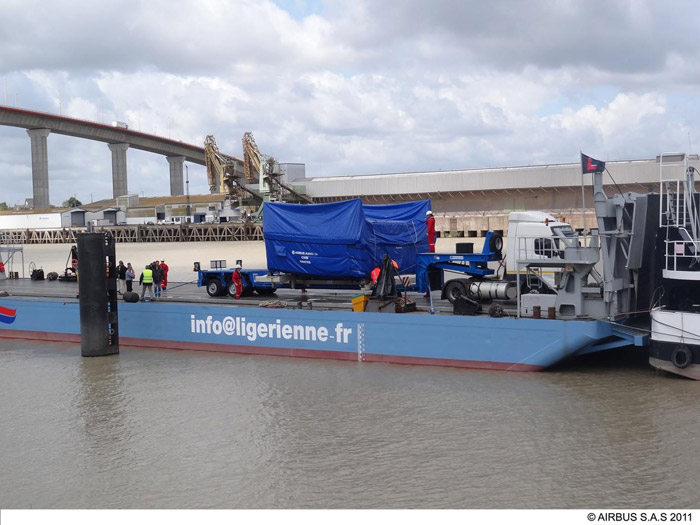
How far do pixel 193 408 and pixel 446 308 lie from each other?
8.34 metres

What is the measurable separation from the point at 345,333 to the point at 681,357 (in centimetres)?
926

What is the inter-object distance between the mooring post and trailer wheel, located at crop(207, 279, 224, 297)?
3761mm

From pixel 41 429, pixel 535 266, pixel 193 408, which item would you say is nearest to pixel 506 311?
pixel 535 266

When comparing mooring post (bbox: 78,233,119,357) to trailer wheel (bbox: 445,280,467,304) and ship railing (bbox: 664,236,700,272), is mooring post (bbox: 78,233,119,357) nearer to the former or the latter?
trailer wheel (bbox: 445,280,467,304)

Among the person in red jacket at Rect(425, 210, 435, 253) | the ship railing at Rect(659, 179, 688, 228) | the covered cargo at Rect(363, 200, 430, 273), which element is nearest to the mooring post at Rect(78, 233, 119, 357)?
the covered cargo at Rect(363, 200, 430, 273)

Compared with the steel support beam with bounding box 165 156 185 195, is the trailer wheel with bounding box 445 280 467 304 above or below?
below

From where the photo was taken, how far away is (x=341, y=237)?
80.6ft

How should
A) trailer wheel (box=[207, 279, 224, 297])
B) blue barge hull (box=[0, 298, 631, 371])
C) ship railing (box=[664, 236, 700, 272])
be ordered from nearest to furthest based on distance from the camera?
1. ship railing (box=[664, 236, 700, 272])
2. blue barge hull (box=[0, 298, 631, 371])
3. trailer wheel (box=[207, 279, 224, 297])

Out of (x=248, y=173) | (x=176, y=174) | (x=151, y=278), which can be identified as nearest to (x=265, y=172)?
(x=248, y=173)

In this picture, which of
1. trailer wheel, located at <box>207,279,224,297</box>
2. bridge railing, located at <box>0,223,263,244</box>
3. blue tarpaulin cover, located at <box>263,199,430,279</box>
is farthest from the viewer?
bridge railing, located at <box>0,223,263,244</box>

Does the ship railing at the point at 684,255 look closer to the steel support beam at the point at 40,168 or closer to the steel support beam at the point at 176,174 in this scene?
the steel support beam at the point at 40,168

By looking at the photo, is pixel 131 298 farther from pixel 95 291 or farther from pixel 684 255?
pixel 684 255

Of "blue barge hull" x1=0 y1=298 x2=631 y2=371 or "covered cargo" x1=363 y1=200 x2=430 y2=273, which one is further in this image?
"covered cargo" x1=363 y1=200 x2=430 y2=273

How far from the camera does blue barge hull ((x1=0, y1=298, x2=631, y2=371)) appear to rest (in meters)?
20.7
